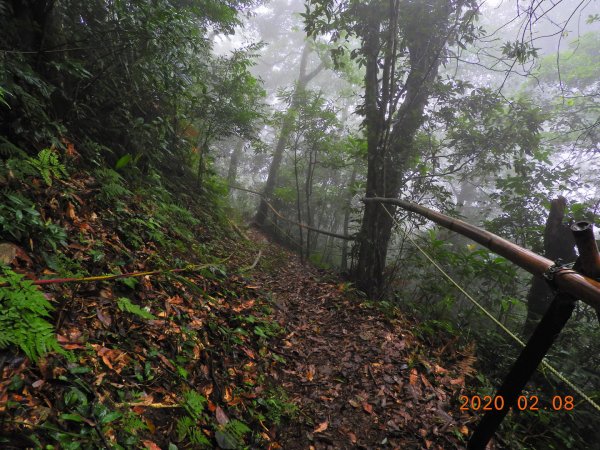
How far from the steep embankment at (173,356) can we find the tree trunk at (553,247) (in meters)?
3.27

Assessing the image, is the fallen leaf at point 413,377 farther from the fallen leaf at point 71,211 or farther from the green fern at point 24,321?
the fallen leaf at point 71,211

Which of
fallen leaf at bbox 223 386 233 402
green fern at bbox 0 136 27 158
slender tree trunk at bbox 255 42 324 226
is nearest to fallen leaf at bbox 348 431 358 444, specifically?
fallen leaf at bbox 223 386 233 402

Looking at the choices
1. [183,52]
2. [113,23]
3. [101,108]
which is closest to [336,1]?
[183,52]

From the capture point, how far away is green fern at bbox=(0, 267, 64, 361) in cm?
151

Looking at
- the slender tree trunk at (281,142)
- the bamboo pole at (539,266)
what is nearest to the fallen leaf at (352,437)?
the bamboo pole at (539,266)

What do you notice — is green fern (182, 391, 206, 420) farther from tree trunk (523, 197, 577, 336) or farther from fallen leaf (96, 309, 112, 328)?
tree trunk (523, 197, 577, 336)

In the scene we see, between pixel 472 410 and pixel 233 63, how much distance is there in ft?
28.6

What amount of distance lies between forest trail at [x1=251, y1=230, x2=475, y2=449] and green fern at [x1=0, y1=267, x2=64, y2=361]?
5.98 ft

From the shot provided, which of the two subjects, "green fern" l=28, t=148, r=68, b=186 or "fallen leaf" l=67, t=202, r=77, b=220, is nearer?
"green fern" l=28, t=148, r=68, b=186

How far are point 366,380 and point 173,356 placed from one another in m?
2.03

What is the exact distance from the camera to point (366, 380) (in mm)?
3408

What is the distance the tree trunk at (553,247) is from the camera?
241 inches

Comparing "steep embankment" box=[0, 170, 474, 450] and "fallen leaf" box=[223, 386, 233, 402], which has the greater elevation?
"steep embankment" box=[0, 170, 474, 450]

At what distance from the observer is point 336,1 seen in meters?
6.63
